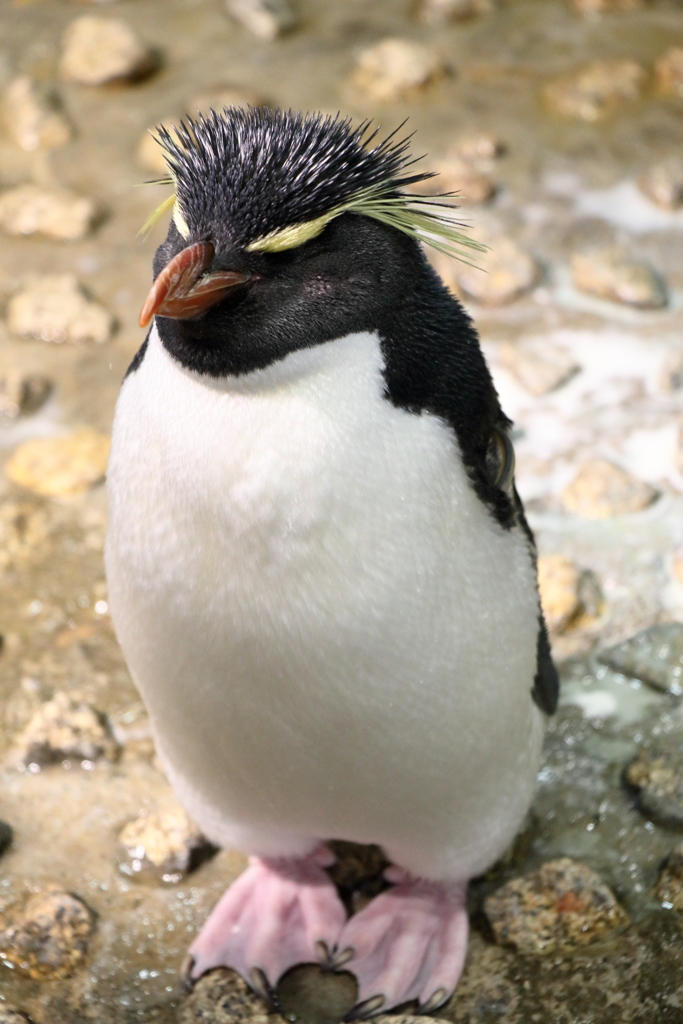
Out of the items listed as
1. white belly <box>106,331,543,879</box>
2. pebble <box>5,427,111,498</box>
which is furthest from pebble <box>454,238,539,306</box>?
white belly <box>106,331,543,879</box>

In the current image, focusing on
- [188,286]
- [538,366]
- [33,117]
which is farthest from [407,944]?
[33,117]

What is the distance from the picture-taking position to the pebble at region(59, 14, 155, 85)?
3596 mm

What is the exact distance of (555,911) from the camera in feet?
5.40

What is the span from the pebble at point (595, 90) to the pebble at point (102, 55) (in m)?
1.34

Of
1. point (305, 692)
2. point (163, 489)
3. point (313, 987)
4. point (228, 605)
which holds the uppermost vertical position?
point (163, 489)

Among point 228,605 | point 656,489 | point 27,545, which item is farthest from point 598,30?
point 228,605

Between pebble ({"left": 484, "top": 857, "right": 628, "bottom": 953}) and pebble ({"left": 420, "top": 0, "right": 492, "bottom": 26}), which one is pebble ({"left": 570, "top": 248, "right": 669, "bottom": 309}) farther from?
pebble ({"left": 484, "top": 857, "right": 628, "bottom": 953})

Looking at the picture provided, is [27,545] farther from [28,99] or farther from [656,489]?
[28,99]

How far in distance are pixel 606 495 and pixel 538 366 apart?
0.46 metres

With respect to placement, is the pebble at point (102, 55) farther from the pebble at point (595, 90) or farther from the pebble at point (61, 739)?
the pebble at point (61, 739)

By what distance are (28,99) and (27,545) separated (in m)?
1.85

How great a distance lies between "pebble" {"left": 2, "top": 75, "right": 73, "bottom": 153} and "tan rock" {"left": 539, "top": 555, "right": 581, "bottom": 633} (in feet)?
7.15

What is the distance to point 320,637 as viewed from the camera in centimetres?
130

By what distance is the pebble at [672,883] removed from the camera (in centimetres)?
166
